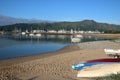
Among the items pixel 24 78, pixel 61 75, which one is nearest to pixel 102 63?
pixel 61 75

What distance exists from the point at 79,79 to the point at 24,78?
299 cm

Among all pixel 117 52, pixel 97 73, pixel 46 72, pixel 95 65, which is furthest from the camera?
pixel 117 52

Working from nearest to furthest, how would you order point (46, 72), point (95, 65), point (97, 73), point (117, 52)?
1. point (97, 73)
2. point (95, 65)
3. point (46, 72)
4. point (117, 52)

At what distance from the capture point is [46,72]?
44.4ft

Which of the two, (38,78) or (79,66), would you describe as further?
(79,66)

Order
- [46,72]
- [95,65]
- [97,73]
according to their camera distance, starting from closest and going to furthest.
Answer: [97,73], [95,65], [46,72]

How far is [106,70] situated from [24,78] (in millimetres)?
4434

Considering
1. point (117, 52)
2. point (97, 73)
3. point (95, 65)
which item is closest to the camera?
point (97, 73)

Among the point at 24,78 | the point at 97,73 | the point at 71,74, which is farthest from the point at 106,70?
the point at 24,78

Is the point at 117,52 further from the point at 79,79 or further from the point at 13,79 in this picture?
the point at 13,79

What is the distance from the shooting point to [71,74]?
12922mm

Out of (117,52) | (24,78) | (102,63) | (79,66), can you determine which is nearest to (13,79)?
(24,78)

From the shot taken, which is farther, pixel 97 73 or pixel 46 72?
A: pixel 46 72

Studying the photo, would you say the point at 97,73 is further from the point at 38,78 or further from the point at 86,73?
the point at 38,78
